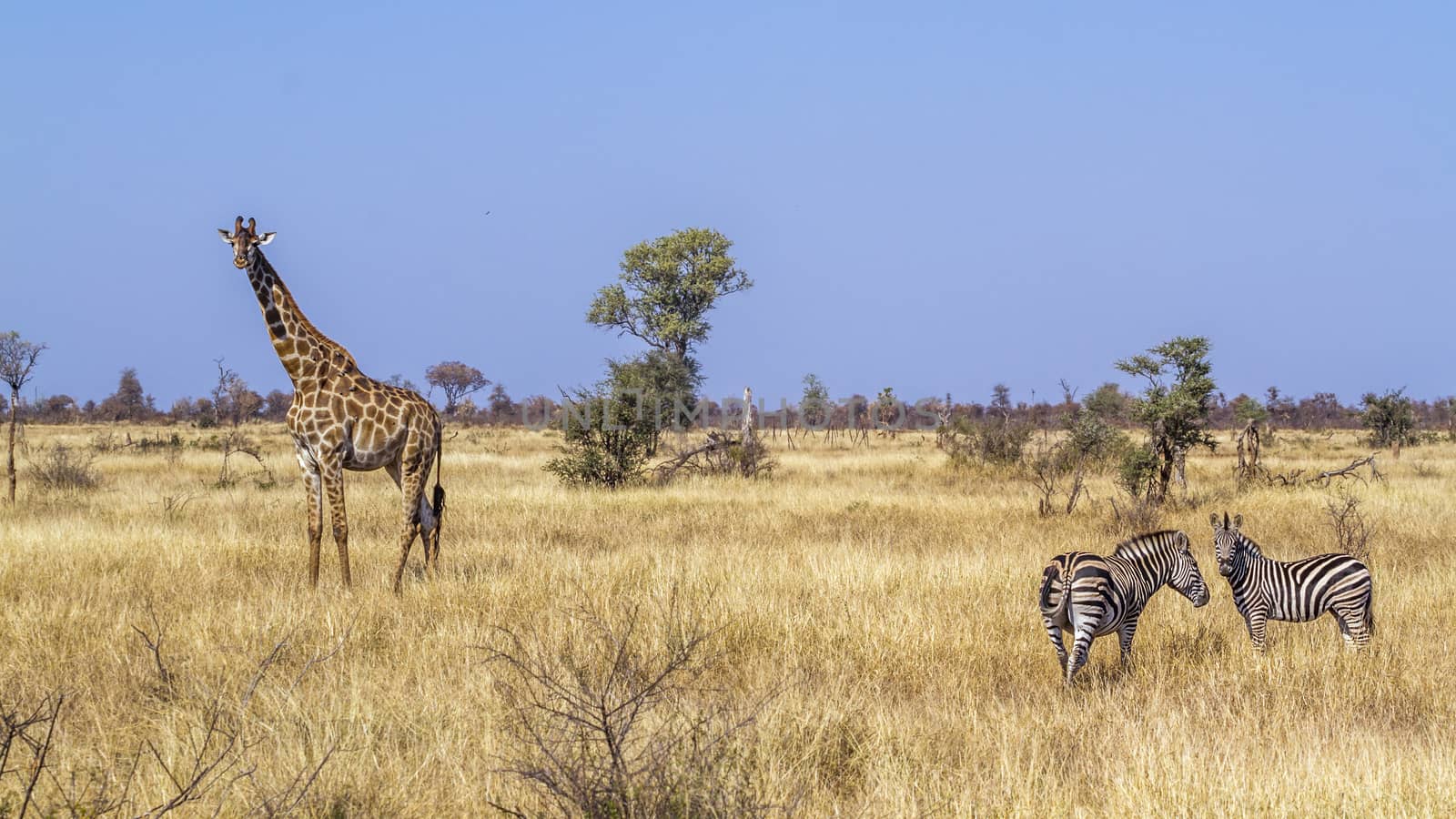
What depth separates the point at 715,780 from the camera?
4254 millimetres

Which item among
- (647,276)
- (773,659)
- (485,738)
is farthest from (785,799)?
(647,276)

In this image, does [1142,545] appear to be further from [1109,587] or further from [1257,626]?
[1257,626]

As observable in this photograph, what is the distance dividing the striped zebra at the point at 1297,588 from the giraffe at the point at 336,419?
21.1ft

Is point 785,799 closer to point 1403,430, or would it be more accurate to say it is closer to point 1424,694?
point 1424,694

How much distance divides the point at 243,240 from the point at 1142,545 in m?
7.52

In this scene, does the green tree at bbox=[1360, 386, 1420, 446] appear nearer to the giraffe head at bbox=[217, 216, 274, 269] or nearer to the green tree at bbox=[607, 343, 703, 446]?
the green tree at bbox=[607, 343, 703, 446]

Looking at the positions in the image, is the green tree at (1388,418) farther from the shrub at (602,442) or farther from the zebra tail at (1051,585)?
the zebra tail at (1051,585)

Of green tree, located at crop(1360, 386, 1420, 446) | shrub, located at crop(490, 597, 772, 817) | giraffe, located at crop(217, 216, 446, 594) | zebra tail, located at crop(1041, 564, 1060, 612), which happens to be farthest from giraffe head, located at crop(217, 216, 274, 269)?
green tree, located at crop(1360, 386, 1420, 446)

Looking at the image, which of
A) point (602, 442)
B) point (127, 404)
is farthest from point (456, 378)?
point (602, 442)

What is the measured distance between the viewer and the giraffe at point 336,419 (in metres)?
9.44

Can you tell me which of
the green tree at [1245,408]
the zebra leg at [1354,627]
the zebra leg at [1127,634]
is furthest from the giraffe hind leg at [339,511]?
the green tree at [1245,408]

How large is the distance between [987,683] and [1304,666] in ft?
6.55

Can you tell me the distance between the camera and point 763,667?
6.72 metres

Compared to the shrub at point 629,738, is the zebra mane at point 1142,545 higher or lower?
higher
